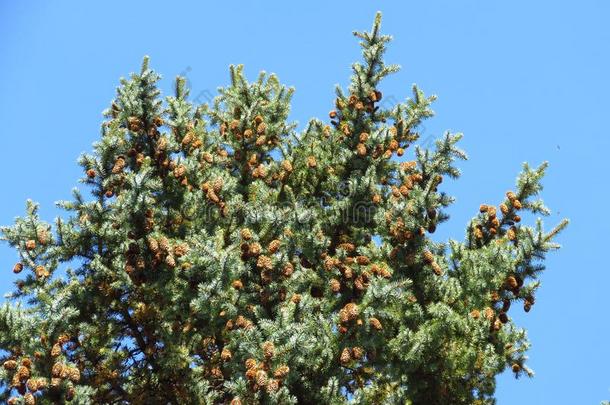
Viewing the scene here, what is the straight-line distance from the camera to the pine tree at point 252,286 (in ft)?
30.8

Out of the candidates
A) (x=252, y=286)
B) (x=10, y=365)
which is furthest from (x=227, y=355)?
(x=10, y=365)

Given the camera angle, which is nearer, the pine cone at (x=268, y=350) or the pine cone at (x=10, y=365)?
the pine cone at (x=268, y=350)

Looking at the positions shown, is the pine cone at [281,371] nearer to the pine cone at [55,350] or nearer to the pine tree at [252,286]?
the pine tree at [252,286]

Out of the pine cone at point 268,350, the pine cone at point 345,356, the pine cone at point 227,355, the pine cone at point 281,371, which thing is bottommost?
the pine cone at point 281,371

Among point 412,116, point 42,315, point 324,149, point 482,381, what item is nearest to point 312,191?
point 324,149

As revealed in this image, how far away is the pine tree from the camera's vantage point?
9.40m

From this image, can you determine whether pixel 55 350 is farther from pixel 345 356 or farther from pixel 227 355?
pixel 345 356

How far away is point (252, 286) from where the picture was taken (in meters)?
10.3

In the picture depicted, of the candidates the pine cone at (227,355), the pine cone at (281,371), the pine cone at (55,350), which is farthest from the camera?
the pine cone at (227,355)

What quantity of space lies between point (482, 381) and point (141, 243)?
454 cm

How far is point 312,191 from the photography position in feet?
42.7

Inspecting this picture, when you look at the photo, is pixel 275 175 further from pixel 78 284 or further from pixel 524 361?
pixel 524 361

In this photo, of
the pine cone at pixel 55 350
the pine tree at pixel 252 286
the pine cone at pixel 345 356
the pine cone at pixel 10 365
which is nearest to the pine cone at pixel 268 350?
the pine tree at pixel 252 286

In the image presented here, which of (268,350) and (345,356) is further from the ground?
(345,356)
